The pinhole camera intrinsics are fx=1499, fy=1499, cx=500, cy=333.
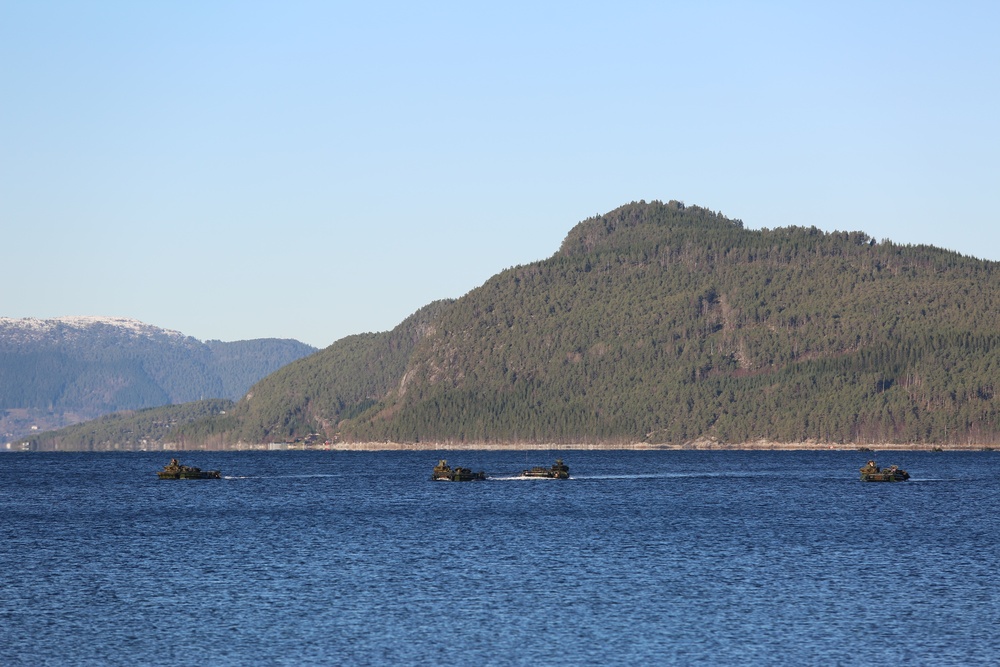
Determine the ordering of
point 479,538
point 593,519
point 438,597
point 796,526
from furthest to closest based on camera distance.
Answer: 1. point 593,519
2. point 796,526
3. point 479,538
4. point 438,597

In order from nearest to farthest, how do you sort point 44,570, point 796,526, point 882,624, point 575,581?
point 882,624 < point 575,581 < point 44,570 < point 796,526

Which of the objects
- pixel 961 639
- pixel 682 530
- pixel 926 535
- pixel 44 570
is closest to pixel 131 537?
pixel 44 570

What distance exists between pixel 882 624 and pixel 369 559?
151 ft

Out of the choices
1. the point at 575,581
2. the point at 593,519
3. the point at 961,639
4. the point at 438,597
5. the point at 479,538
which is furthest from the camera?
the point at 593,519

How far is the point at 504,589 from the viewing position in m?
97.1

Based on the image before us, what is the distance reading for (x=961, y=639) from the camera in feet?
252

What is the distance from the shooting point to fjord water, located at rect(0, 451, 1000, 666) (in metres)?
75.1

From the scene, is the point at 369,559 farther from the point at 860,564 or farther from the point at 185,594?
the point at 860,564

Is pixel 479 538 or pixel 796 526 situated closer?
pixel 479 538

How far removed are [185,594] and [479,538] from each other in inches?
1666

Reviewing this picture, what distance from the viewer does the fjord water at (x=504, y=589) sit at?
2958 inches

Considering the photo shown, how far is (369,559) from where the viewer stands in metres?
116

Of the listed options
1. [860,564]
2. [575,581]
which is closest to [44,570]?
[575,581]

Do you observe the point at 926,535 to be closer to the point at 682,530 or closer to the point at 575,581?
the point at 682,530
